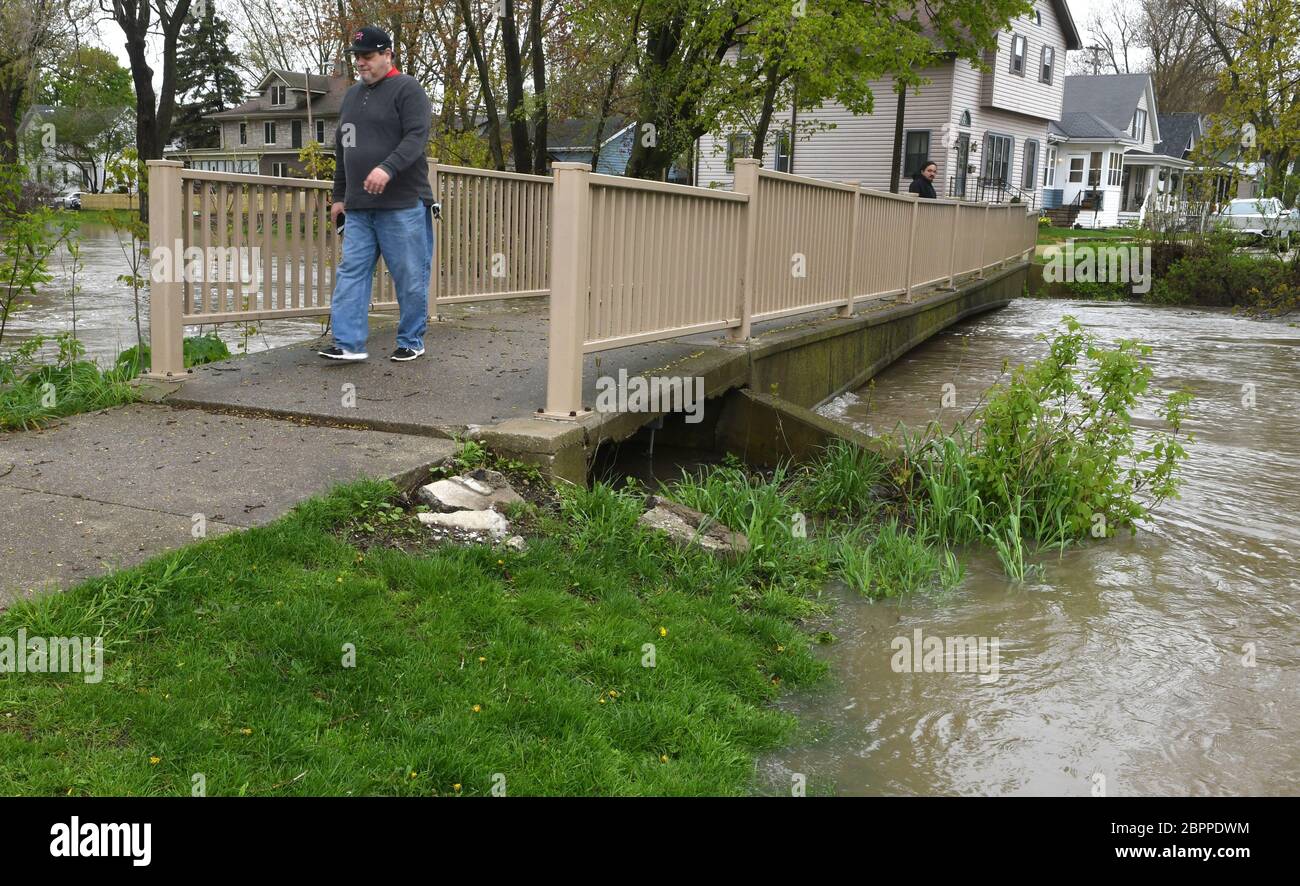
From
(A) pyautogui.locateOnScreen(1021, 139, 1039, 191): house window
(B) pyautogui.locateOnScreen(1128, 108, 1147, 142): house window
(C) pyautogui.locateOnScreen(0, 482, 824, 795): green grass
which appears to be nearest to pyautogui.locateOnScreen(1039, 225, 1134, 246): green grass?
(A) pyautogui.locateOnScreen(1021, 139, 1039, 191): house window

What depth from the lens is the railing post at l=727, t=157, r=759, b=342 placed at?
7.84m

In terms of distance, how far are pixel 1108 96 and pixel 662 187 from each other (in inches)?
2214

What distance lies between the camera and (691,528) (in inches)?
220

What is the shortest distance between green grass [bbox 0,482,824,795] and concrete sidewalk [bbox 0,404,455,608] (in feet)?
Answer: 0.75

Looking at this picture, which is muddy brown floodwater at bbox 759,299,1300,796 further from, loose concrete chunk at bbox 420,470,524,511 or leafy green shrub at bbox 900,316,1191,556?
loose concrete chunk at bbox 420,470,524,511

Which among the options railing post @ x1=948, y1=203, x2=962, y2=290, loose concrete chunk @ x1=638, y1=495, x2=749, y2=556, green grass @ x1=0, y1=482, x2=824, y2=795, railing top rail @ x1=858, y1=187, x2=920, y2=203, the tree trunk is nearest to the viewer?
green grass @ x1=0, y1=482, x2=824, y2=795

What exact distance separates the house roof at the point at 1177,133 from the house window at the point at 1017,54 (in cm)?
2490

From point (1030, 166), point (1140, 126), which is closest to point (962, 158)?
point (1030, 166)

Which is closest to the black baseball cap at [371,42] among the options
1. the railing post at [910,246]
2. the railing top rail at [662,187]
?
the railing top rail at [662,187]

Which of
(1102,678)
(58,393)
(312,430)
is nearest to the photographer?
(1102,678)

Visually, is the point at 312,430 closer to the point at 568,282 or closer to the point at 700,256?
the point at 568,282

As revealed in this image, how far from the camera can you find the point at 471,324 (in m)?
9.83
